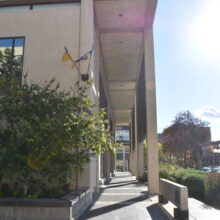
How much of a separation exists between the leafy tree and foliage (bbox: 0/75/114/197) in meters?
18.1

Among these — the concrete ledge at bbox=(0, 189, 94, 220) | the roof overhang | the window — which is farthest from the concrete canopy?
the concrete ledge at bbox=(0, 189, 94, 220)

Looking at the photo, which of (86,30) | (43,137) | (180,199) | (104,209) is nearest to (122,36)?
(86,30)

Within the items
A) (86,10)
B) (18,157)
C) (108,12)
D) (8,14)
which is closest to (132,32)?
(108,12)

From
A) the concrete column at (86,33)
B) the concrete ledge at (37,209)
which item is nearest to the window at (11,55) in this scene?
the concrete column at (86,33)

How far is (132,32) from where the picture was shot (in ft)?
50.5

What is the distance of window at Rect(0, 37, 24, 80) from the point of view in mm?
11195

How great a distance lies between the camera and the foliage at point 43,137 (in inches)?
290

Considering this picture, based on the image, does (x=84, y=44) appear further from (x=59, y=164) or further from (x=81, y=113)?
(x=59, y=164)

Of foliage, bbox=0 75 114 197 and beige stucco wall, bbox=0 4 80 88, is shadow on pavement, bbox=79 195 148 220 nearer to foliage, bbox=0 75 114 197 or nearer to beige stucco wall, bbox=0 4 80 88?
foliage, bbox=0 75 114 197

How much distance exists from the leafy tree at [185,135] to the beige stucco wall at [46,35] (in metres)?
17.3

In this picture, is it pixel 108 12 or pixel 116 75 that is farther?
pixel 116 75

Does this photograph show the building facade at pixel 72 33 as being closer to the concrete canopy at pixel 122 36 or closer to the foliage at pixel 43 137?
the concrete canopy at pixel 122 36

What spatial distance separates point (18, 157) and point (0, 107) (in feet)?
6.62

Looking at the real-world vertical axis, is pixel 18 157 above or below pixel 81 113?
below
